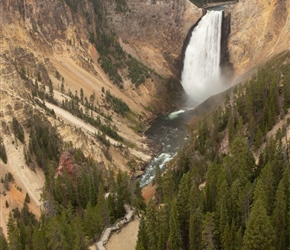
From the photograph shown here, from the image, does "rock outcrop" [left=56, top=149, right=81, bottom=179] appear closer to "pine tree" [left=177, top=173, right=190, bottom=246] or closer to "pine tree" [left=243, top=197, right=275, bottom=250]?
"pine tree" [left=177, top=173, right=190, bottom=246]

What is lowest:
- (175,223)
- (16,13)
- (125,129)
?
(125,129)

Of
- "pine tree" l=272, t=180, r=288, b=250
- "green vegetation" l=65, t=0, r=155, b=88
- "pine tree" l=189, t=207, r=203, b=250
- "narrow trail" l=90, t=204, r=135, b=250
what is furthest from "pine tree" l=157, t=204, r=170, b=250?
"green vegetation" l=65, t=0, r=155, b=88

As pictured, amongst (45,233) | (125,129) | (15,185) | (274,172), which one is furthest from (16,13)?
(274,172)

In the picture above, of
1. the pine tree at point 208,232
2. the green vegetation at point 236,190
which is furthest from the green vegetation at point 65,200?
the pine tree at point 208,232

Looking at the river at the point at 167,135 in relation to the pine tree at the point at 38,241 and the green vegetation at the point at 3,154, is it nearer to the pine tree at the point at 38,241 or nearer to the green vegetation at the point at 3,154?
the green vegetation at the point at 3,154

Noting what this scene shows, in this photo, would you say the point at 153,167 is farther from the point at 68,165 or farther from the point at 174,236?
the point at 174,236

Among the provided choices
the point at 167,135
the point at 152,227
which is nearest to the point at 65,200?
the point at 152,227

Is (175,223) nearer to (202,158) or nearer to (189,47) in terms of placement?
(202,158)
